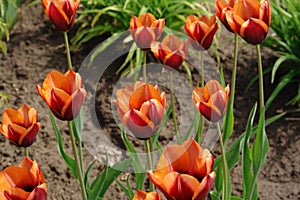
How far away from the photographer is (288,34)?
3166mm

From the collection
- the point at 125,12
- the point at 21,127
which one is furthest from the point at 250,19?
the point at 125,12

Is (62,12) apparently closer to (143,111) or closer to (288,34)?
(143,111)

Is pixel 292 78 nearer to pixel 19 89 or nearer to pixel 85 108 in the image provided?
pixel 85 108

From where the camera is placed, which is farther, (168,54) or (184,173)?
(168,54)

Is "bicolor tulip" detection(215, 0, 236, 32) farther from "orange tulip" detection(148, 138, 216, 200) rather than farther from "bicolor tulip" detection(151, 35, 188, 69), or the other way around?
"orange tulip" detection(148, 138, 216, 200)

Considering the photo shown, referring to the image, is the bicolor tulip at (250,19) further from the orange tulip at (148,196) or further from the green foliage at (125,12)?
the green foliage at (125,12)

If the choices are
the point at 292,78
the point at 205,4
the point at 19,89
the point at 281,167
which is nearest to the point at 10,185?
the point at 281,167

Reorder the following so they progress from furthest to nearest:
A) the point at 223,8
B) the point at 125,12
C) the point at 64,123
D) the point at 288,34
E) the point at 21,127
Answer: the point at 125,12, the point at 288,34, the point at 64,123, the point at 223,8, the point at 21,127

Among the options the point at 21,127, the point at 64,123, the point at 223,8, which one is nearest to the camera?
the point at 21,127

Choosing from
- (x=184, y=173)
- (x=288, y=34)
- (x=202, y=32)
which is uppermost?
(x=202, y=32)

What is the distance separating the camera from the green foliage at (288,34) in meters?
3.11

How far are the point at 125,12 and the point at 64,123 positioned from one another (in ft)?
2.06

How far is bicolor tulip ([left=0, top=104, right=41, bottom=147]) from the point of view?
1.57 m

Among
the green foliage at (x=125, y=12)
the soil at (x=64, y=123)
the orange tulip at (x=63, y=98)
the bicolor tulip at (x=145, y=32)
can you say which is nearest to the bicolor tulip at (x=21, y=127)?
the orange tulip at (x=63, y=98)
